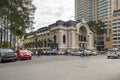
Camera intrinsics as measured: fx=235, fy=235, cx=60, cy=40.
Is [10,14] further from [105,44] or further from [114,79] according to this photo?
[105,44]

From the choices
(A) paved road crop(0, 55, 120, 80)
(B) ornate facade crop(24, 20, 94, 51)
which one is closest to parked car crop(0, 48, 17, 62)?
(A) paved road crop(0, 55, 120, 80)

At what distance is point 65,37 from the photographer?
346 feet

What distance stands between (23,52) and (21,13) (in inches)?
359

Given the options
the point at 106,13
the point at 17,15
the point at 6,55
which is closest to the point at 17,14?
the point at 17,15

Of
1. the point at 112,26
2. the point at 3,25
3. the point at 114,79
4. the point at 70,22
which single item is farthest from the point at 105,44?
the point at 114,79

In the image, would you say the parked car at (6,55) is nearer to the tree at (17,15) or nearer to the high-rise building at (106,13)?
the tree at (17,15)

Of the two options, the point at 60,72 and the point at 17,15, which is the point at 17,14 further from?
the point at 60,72

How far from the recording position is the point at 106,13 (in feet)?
534

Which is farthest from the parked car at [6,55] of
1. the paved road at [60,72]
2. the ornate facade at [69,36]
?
the ornate facade at [69,36]

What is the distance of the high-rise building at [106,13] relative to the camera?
487 feet

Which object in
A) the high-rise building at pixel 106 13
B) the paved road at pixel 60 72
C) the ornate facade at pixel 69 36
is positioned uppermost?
the high-rise building at pixel 106 13

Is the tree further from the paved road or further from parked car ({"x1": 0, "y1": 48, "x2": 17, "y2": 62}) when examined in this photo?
the paved road

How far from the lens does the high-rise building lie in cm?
14850

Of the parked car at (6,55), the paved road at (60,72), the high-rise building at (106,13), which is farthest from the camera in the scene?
the high-rise building at (106,13)
